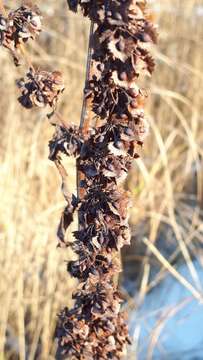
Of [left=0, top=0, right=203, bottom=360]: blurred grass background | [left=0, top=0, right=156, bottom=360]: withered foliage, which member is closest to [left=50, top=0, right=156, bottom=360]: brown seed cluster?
[left=0, top=0, right=156, bottom=360]: withered foliage

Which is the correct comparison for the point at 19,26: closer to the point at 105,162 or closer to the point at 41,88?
the point at 41,88

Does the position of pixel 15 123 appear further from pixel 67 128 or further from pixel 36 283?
pixel 67 128

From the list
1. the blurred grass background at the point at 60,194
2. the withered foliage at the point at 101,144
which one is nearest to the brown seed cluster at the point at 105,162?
the withered foliage at the point at 101,144

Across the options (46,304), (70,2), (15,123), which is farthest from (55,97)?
(15,123)

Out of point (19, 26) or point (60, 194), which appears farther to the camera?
point (60, 194)

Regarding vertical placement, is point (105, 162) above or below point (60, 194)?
below

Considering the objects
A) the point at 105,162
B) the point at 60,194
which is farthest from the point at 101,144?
the point at 60,194

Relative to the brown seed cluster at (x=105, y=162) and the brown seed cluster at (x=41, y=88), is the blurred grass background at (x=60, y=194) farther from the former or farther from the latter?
the brown seed cluster at (x=41, y=88)
